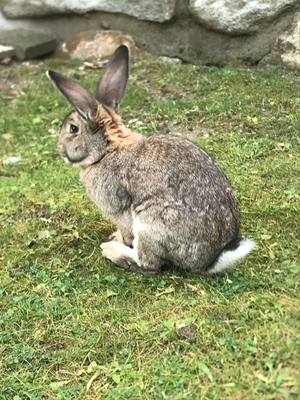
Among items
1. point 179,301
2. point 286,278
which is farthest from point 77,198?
point 286,278

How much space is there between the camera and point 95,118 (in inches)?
141

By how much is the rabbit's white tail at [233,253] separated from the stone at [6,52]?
4097 millimetres

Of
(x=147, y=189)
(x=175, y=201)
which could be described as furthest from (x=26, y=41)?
(x=175, y=201)

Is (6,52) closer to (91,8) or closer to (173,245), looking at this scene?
(91,8)

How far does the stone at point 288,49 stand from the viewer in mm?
5352

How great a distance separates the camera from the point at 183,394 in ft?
8.16

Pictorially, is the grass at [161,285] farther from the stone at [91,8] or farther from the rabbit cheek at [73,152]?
the stone at [91,8]

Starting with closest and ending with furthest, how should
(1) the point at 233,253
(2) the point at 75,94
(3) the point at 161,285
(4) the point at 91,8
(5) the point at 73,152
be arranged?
(1) the point at 233,253
(3) the point at 161,285
(2) the point at 75,94
(5) the point at 73,152
(4) the point at 91,8

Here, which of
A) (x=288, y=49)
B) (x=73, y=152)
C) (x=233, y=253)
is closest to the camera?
(x=233, y=253)

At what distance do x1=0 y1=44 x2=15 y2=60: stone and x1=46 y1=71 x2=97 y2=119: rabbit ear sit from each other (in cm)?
305

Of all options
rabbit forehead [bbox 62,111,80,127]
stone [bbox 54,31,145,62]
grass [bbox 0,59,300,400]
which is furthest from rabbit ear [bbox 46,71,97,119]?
stone [bbox 54,31,145,62]

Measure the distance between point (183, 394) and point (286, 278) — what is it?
936 millimetres

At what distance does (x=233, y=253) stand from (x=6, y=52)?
4201 millimetres

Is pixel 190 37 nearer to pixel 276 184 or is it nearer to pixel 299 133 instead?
pixel 299 133
